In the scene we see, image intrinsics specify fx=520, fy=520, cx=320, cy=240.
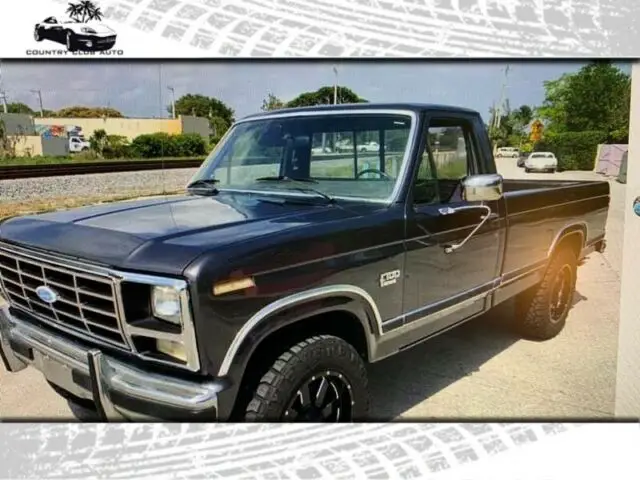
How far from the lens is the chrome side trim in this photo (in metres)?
2.19

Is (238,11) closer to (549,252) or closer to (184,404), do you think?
(184,404)

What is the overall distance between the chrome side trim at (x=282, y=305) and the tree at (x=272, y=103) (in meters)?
1.68

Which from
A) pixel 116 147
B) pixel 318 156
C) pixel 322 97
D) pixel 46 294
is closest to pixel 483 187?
pixel 318 156

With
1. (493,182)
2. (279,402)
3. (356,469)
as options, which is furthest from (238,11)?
(356,469)

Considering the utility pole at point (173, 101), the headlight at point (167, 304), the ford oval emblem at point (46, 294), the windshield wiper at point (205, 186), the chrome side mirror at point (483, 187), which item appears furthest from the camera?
the utility pole at point (173, 101)

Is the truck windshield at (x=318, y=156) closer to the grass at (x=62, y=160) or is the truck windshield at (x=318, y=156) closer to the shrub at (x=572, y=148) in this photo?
the grass at (x=62, y=160)

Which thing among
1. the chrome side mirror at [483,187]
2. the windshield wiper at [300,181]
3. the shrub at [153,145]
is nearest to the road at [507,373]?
the chrome side mirror at [483,187]

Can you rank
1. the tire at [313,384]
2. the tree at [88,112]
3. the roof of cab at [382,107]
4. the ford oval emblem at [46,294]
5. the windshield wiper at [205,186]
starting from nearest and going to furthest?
the tire at [313,384] < the ford oval emblem at [46,294] < the roof of cab at [382,107] < the windshield wiper at [205,186] < the tree at [88,112]

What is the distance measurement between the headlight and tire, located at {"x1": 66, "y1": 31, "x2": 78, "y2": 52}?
7.79ft

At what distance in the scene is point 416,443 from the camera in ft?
10.1

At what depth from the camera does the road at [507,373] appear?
133 inches

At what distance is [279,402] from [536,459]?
1.71 meters

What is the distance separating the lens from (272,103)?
3732 millimetres

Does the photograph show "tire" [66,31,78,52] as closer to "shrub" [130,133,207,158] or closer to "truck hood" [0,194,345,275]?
"shrub" [130,133,207,158]
